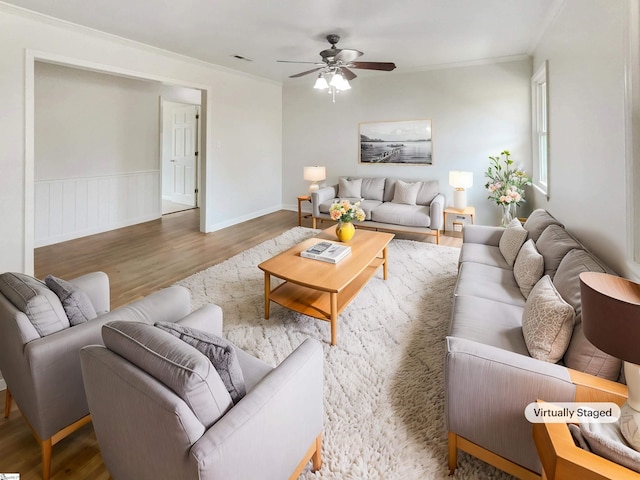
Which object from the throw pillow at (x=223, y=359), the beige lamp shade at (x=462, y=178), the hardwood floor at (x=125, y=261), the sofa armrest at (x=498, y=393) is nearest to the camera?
the throw pillow at (x=223, y=359)

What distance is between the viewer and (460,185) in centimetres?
518

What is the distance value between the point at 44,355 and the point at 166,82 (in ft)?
14.4

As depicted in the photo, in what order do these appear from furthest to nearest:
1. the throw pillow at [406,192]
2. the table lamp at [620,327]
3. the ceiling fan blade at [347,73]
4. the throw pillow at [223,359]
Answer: the throw pillow at [406,192]
the ceiling fan blade at [347,73]
the throw pillow at [223,359]
the table lamp at [620,327]

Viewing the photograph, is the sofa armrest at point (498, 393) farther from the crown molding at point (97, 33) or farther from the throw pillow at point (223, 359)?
the crown molding at point (97, 33)

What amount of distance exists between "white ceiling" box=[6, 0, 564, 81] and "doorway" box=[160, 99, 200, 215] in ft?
10.7

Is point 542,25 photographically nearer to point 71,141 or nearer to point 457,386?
point 457,386

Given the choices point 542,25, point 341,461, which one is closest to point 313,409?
point 341,461

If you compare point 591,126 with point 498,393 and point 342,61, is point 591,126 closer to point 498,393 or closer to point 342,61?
point 498,393

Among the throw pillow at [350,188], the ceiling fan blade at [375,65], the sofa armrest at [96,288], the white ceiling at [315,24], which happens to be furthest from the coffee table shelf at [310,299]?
the throw pillow at [350,188]

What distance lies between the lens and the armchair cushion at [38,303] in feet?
4.89

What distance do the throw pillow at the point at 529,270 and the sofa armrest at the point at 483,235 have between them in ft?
3.33

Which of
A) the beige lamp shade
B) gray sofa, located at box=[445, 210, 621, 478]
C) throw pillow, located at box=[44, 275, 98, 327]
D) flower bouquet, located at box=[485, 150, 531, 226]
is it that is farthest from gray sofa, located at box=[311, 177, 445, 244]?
throw pillow, located at box=[44, 275, 98, 327]

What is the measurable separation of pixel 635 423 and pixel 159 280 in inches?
150

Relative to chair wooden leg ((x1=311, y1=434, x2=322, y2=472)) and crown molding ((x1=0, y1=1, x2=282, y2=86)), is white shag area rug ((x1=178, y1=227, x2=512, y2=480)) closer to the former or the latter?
chair wooden leg ((x1=311, y1=434, x2=322, y2=472))
